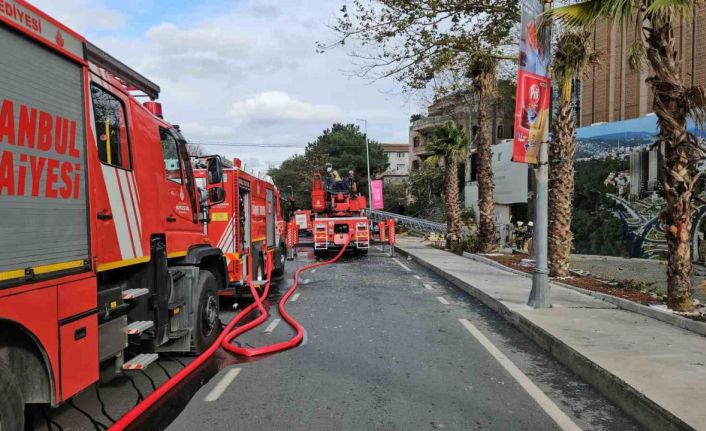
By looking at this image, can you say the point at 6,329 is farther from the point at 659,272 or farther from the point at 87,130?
the point at 659,272

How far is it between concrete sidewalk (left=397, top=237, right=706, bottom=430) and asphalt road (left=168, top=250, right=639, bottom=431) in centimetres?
18

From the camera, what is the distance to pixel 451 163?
25.3m

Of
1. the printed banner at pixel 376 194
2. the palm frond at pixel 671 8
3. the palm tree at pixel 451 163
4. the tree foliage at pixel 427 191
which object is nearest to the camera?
the palm frond at pixel 671 8

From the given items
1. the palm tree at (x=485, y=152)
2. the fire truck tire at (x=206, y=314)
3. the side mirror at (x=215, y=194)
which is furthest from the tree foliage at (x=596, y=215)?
the fire truck tire at (x=206, y=314)

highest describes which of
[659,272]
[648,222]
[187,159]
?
[187,159]

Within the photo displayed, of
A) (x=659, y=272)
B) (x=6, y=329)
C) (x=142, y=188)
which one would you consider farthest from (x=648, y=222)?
(x=6, y=329)

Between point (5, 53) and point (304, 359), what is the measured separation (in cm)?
446

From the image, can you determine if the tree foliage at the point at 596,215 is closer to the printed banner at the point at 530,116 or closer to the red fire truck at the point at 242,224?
the printed banner at the point at 530,116

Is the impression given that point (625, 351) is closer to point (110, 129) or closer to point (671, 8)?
point (671, 8)

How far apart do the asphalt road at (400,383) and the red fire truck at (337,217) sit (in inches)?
516

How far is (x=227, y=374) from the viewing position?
19.6 feet

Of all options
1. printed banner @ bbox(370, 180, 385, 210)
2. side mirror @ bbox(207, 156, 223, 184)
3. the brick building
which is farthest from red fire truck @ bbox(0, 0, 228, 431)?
printed banner @ bbox(370, 180, 385, 210)

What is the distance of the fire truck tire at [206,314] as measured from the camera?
20.8ft

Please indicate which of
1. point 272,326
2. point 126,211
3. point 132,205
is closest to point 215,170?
point 132,205
